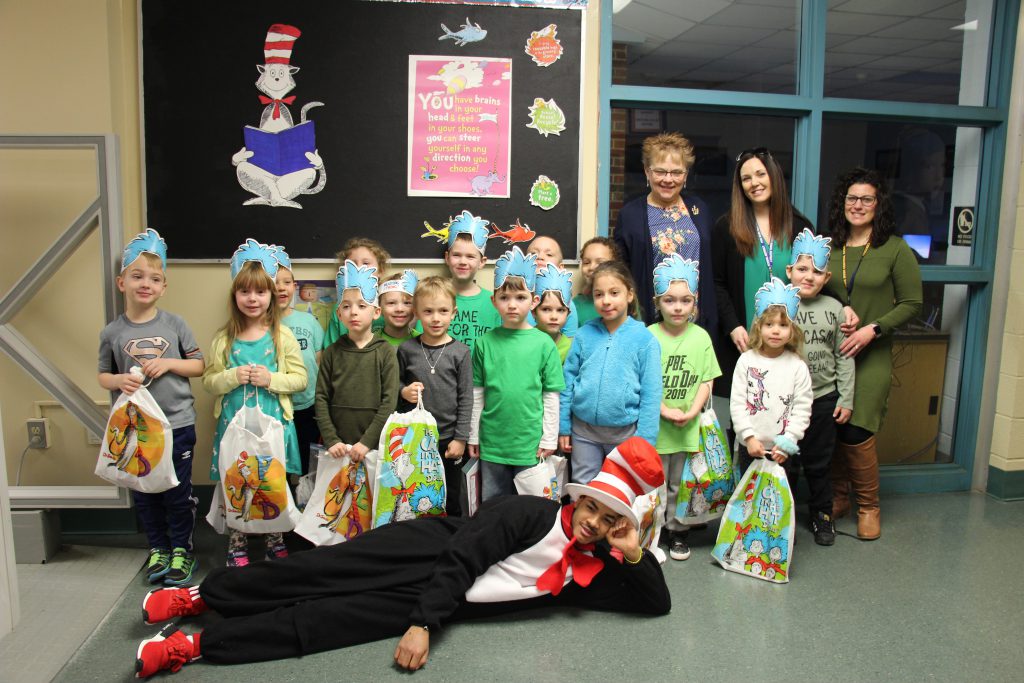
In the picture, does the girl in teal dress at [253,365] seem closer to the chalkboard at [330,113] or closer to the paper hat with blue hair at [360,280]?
the paper hat with blue hair at [360,280]

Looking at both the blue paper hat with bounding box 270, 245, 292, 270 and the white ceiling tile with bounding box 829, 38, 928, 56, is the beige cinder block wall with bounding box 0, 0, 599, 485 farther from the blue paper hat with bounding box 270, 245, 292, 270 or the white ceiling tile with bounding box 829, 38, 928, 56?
the white ceiling tile with bounding box 829, 38, 928, 56

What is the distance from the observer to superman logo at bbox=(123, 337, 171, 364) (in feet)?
8.75

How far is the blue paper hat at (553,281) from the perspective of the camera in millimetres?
2920

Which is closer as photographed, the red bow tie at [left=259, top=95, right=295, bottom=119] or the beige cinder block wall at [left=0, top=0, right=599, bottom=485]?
the beige cinder block wall at [left=0, top=0, right=599, bottom=485]

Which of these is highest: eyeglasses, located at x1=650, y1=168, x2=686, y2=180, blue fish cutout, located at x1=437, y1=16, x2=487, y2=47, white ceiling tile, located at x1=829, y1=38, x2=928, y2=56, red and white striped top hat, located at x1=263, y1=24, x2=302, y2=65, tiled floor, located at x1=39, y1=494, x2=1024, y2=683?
white ceiling tile, located at x1=829, y1=38, x2=928, y2=56

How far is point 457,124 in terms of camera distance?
10.8 feet

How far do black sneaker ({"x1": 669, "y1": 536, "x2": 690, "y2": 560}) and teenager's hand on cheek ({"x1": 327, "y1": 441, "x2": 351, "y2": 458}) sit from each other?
1.37 meters

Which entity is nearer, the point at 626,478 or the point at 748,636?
the point at 626,478

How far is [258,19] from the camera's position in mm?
3154

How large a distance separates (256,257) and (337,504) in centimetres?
102

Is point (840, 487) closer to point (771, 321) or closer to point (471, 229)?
point (771, 321)

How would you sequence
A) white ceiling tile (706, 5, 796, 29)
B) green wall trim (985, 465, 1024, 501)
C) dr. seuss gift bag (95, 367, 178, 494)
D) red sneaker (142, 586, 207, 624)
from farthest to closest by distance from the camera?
1. green wall trim (985, 465, 1024, 501)
2. white ceiling tile (706, 5, 796, 29)
3. dr. seuss gift bag (95, 367, 178, 494)
4. red sneaker (142, 586, 207, 624)

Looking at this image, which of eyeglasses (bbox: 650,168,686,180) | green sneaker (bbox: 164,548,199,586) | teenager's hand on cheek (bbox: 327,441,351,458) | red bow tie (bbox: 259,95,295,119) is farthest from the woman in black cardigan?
green sneaker (bbox: 164,548,199,586)

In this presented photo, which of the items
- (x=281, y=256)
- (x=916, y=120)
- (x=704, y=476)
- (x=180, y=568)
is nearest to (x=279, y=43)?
(x=281, y=256)
